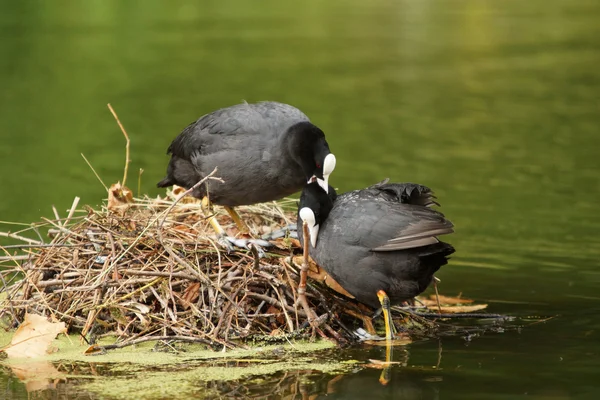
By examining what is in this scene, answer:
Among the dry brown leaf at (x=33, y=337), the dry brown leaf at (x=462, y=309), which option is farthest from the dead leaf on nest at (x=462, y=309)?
the dry brown leaf at (x=33, y=337)

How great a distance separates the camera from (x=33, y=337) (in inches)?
216

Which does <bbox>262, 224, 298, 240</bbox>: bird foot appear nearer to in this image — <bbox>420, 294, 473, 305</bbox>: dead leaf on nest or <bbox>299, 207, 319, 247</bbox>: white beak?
<bbox>299, 207, 319, 247</bbox>: white beak

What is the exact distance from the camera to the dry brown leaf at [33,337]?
5438 mm

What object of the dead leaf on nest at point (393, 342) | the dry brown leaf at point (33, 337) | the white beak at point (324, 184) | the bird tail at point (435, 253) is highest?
the white beak at point (324, 184)

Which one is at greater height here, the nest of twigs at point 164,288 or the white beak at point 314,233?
Answer: the white beak at point 314,233

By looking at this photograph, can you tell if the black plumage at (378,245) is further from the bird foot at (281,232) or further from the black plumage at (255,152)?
the bird foot at (281,232)

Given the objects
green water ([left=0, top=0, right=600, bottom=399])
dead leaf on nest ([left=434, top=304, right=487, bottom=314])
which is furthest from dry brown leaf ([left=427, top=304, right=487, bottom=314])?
green water ([left=0, top=0, right=600, bottom=399])

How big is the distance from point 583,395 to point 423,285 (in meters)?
1.11

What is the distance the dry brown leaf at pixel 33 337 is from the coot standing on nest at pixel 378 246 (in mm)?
1456

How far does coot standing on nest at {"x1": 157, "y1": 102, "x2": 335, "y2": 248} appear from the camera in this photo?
6141 millimetres

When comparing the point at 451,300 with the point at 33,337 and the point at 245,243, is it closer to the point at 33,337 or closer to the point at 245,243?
the point at 245,243

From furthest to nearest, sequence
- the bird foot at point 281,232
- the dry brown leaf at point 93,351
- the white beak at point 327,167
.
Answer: the bird foot at point 281,232 < the white beak at point 327,167 < the dry brown leaf at point 93,351

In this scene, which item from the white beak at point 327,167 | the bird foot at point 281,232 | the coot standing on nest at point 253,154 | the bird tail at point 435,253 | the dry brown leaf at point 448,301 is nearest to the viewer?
the bird tail at point 435,253

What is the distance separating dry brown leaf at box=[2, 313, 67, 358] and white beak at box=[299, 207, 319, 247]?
4.56 ft
